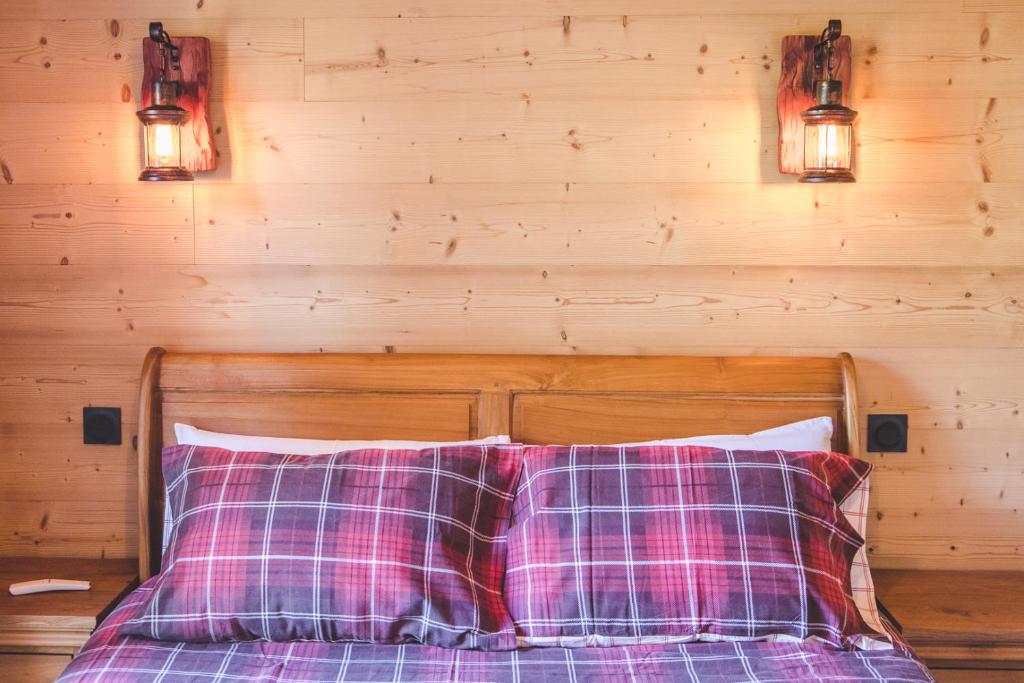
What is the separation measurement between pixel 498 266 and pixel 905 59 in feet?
3.66

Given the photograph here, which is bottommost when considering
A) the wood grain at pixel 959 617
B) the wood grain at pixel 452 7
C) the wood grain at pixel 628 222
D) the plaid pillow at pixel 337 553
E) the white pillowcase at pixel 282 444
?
the wood grain at pixel 959 617

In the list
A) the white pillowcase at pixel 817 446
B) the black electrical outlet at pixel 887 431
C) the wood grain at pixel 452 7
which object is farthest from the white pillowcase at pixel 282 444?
the wood grain at pixel 452 7

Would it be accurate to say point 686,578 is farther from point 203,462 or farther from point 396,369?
point 203,462

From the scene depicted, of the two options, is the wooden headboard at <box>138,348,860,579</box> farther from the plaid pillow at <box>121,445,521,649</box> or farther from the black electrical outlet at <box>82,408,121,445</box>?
the plaid pillow at <box>121,445,521,649</box>

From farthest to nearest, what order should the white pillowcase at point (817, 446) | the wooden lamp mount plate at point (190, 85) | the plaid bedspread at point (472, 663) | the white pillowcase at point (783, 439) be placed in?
1. the wooden lamp mount plate at point (190, 85)
2. the white pillowcase at point (783, 439)
3. the white pillowcase at point (817, 446)
4. the plaid bedspread at point (472, 663)

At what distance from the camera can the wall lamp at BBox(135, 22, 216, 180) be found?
204cm

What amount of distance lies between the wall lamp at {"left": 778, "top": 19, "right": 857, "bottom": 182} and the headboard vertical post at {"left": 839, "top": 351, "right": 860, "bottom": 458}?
47cm

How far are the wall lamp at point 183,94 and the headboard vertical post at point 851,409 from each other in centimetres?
164

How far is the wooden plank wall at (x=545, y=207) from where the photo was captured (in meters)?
2.12

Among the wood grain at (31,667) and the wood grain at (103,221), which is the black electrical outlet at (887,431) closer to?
the wood grain at (103,221)

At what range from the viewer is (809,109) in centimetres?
200

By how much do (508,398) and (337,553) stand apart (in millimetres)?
605

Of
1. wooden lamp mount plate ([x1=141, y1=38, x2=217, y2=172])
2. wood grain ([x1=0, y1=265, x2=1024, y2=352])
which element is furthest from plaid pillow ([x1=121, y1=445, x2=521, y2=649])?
wooden lamp mount plate ([x1=141, y1=38, x2=217, y2=172])

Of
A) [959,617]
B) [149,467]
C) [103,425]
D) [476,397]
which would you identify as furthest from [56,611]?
[959,617]
